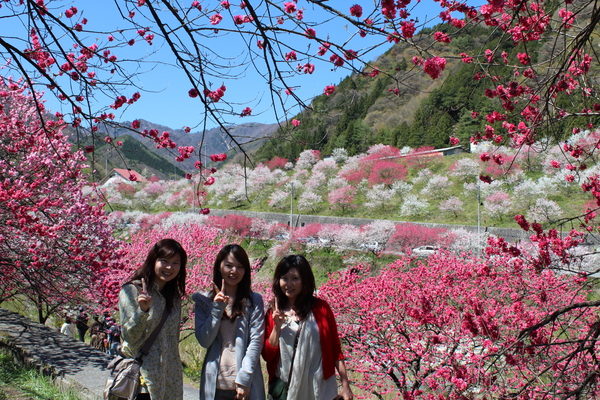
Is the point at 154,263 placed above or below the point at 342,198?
below

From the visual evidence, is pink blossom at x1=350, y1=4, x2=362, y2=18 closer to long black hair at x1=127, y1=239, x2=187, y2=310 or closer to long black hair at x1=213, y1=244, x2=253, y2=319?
long black hair at x1=213, y1=244, x2=253, y2=319

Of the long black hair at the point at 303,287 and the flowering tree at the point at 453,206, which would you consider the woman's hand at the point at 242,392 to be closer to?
the long black hair at the point at 303,287

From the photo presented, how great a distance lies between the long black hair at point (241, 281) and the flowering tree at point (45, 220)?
2.51 metres

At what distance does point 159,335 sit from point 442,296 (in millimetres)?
3424

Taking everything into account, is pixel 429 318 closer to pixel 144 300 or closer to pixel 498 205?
pixel 144 300

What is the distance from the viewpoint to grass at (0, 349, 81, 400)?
9.35ft

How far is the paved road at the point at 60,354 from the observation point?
3029mm

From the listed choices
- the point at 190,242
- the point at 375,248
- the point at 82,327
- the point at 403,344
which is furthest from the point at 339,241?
the point at 403,344

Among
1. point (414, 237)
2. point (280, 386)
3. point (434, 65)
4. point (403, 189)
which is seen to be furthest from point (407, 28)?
point (403, 189)

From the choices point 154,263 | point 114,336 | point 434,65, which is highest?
point 434,65

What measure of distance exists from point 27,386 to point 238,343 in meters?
2.04

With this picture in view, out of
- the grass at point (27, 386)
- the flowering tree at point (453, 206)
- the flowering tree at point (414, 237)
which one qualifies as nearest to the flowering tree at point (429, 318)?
the grass at point (27, 386)

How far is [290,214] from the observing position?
22.4 m

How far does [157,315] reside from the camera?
6.10 ft
